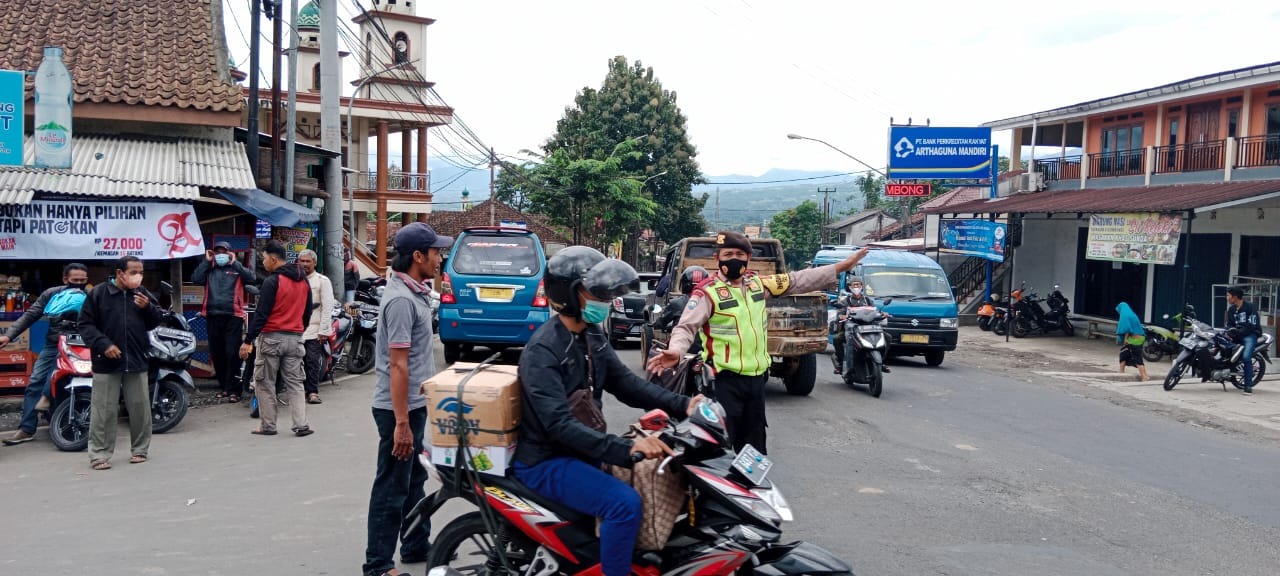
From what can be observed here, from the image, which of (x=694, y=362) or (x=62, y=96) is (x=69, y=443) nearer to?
(x=62, y=96)

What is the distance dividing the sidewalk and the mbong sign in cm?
678

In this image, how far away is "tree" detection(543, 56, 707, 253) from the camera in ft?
142

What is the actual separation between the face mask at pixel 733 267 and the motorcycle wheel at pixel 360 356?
815cm

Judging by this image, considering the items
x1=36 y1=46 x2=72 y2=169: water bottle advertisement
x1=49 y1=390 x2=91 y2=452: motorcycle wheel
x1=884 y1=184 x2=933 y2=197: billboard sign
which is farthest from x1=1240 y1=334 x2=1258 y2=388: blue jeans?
x1=884 y1=184 x2=933 y2=197: billboard sign

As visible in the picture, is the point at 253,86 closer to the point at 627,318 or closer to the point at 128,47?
the point at 128,47

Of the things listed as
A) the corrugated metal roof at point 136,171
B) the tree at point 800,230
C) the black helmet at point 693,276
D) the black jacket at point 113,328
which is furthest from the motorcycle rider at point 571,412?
the tree at point 800,230

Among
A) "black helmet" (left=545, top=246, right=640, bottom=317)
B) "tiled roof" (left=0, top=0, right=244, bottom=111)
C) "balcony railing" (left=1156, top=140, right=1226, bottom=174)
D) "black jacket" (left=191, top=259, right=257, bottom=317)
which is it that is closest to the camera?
"black helmet" (left=545, top=246, right=640, bottom=317)

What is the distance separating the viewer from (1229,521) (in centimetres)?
668

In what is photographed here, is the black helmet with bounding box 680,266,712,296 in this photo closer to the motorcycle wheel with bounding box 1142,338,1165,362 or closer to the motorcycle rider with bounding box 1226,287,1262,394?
the motorcycle rider with bounding box 1226,287,1262,394

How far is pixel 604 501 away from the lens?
Answer: 3.96 metres

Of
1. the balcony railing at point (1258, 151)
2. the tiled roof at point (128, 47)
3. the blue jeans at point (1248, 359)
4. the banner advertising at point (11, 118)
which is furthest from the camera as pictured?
the balcony railing at point (1258, 151)

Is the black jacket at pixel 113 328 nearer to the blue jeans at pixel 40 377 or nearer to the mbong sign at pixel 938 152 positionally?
the blue jeans at pixel 40 377

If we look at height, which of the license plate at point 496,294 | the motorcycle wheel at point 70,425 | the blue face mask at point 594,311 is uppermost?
the blue face mask at point 594,311

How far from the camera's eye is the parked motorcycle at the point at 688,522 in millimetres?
3941
